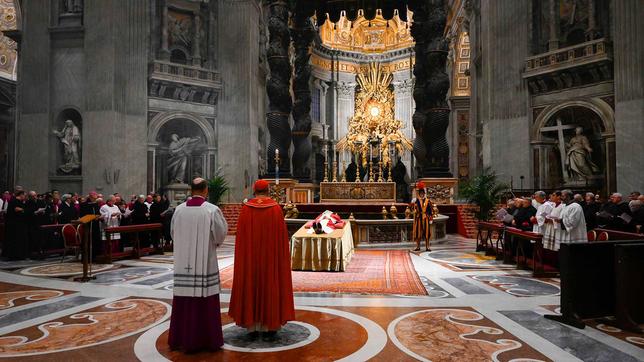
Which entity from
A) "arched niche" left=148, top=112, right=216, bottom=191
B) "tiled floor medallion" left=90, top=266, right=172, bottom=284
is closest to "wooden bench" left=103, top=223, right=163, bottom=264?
"tiled floor medallion" left=90, top=266, right=172, bottom=284

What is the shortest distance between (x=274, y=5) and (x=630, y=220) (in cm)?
1131

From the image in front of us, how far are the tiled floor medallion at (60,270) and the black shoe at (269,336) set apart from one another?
18.9ft

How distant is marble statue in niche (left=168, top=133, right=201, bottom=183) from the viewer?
21.4m

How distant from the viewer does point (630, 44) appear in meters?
14.7

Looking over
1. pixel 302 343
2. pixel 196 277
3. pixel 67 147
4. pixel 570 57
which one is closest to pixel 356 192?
pixel 570 57

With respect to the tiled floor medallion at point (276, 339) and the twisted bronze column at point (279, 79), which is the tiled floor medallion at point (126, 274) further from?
the twisted bronze column at point (279, 79)

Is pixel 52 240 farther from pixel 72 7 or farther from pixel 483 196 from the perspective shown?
pixel 483 196

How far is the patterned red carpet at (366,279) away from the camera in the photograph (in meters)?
6.96

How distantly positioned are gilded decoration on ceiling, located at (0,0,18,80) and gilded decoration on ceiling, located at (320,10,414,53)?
20479mm

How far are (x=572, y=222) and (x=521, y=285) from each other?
1.61 meters

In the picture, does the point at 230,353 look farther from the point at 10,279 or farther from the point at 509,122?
Answer: the point at 509,122

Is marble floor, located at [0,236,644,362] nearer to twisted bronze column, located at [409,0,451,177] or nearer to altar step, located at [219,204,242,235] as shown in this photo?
twisted bronze column, located at [409,0,451,177]

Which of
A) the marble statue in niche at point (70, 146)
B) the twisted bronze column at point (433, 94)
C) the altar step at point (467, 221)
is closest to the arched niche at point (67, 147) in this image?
the marble statue in niche at point (70, 146)

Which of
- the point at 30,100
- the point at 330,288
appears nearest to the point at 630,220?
the point at 330,288
